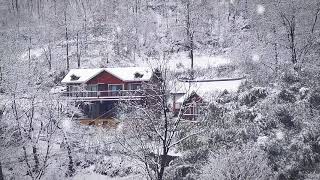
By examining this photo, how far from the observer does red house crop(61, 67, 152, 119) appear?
45156 mm

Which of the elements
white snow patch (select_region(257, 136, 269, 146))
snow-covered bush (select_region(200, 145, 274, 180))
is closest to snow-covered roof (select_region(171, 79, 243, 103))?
white snow patch (select_region(257, 136, 269, 146))

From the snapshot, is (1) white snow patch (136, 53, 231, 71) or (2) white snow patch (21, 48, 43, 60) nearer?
(1) white snow patch (136, 53, 231, 71)

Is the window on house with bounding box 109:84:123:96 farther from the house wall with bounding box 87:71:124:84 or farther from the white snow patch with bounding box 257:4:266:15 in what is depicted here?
the white snow patch with bounding box 257:4:266:15

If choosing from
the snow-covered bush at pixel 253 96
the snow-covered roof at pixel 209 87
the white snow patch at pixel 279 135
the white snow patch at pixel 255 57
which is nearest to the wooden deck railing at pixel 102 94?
the snow-covered roof at pixel 209 87

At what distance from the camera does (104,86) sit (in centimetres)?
4728

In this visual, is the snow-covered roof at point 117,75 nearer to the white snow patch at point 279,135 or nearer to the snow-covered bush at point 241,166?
the white snow patch at point 279,135

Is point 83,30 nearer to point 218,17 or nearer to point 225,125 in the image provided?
point 218,17

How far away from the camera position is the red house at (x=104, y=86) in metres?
45.2

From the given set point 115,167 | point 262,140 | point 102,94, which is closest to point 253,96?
point 262,140

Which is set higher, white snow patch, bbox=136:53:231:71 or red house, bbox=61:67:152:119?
white snow patch, bbox=136:53:231:71

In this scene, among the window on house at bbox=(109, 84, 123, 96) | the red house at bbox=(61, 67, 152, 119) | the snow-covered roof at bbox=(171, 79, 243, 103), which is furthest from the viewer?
the window on house at bbox=(109, 84, 123, 96)

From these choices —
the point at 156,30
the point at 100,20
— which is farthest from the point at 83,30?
the point at 156,30

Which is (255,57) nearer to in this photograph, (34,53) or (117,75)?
(117,75)

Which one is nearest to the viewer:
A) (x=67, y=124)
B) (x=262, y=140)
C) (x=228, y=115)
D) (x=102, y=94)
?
(x=262, y=140)
